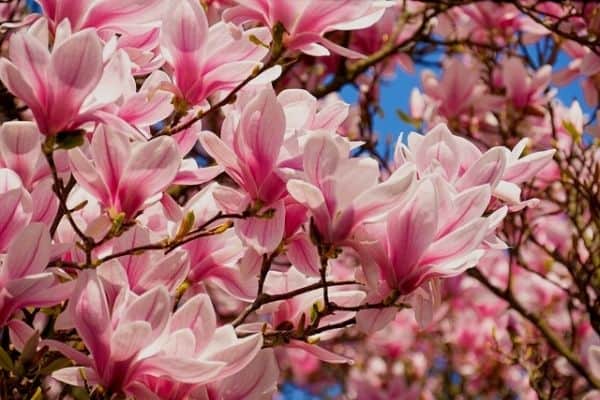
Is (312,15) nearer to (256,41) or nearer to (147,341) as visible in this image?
(256,41)

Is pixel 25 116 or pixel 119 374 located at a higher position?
pixel 119 374

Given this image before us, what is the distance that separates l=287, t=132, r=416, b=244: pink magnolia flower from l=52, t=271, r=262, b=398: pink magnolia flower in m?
0.22

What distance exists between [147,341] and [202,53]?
56 cm

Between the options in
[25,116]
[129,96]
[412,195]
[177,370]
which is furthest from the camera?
[25,116]

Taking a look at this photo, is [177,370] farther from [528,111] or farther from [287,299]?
[528,111]

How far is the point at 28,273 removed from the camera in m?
1.40

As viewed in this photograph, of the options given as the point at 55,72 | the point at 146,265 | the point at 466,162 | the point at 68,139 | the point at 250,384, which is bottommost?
the point at 250,384

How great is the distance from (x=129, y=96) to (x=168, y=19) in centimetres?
17

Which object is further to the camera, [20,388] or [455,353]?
[455,353]

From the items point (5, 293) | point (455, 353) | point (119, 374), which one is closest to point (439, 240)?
point (119, 374)

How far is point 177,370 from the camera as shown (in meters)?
1.33

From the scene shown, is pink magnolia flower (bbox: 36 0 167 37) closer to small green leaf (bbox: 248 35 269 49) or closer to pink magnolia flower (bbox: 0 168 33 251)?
small green leaf (bbox: 248 35 269 49)

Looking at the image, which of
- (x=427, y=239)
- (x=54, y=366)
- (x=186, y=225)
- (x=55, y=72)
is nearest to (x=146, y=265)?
(x=186, y=225)

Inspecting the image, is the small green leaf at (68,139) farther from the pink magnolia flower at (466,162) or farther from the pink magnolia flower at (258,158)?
the pink magnolia flower at (466,162)
